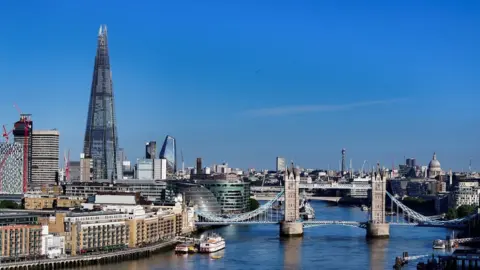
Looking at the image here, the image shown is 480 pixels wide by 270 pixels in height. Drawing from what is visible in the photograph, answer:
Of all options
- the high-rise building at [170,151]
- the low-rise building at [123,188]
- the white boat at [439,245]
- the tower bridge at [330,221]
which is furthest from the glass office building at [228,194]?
the high-rise building at [170,151]

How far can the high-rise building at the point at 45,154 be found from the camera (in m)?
85.7

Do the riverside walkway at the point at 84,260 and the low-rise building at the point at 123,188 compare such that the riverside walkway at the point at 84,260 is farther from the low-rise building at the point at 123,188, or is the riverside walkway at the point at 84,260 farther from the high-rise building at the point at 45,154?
the high-rise building at the point at 45,154

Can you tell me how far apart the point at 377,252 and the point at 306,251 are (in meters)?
2.78

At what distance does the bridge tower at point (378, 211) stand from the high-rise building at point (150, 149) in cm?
5042

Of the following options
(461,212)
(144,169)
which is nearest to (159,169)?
(144,169)

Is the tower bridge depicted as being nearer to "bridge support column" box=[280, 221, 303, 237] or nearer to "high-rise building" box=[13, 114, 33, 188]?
"bridge support column" box=[280, 221, 303, 237]

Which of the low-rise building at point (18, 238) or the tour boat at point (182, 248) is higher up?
the low-rise building at point (18, 238)

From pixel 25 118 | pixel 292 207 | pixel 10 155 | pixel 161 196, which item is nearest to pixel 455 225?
pixel 292 207

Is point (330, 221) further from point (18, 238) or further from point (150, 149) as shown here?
point (150, 149)

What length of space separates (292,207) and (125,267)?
17531 millimetres

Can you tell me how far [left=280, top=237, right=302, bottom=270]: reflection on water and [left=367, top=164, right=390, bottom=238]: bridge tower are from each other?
11.8 ft

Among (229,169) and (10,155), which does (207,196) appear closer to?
(10,155)

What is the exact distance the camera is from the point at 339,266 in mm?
35125

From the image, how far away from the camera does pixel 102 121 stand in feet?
264
